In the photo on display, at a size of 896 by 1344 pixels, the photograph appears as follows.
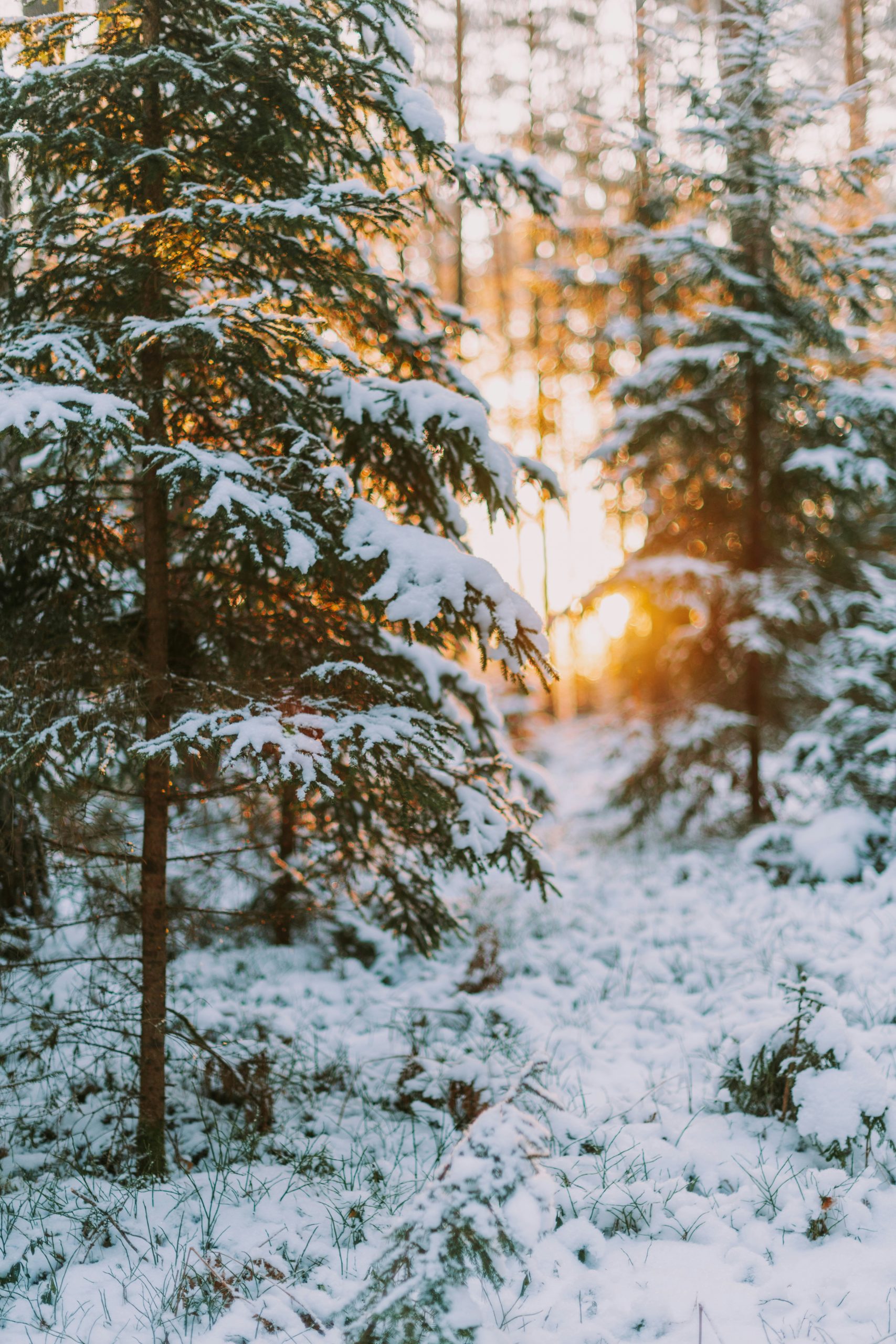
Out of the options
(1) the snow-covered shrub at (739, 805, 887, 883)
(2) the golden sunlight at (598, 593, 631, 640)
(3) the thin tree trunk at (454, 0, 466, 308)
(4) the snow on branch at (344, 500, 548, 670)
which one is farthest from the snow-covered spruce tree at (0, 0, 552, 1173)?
(3) the thin tree trunk at (454, 0, 466, 308)

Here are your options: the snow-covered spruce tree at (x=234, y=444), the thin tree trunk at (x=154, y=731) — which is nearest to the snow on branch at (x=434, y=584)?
the snow-covered spruce tree at (x=234, y=444)

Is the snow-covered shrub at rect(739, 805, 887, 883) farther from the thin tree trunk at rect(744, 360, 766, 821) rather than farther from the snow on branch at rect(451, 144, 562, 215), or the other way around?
the snow on branch at rect(451, 144, 562, 215)

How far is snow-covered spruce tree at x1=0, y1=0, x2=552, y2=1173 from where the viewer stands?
3311 millimetres

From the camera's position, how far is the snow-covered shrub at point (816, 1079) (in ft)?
11.7

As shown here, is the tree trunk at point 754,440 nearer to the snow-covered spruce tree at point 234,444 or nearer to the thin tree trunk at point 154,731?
the snow-covered spruce tree at point 234,444

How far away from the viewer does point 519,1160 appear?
2717mm

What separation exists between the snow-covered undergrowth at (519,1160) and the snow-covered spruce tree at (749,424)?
3.77 meters

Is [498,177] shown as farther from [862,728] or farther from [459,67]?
[459,67]

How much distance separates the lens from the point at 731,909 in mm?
7180

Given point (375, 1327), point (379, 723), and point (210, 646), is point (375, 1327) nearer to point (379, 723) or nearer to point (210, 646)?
point (379, 723)

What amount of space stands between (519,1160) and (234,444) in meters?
3.41

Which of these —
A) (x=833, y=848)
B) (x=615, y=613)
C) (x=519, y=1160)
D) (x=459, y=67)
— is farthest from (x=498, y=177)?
(x=459, y=67)

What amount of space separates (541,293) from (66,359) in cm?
1473

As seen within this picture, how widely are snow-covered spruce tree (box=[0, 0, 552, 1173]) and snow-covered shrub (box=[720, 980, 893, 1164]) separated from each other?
1.41 metres
